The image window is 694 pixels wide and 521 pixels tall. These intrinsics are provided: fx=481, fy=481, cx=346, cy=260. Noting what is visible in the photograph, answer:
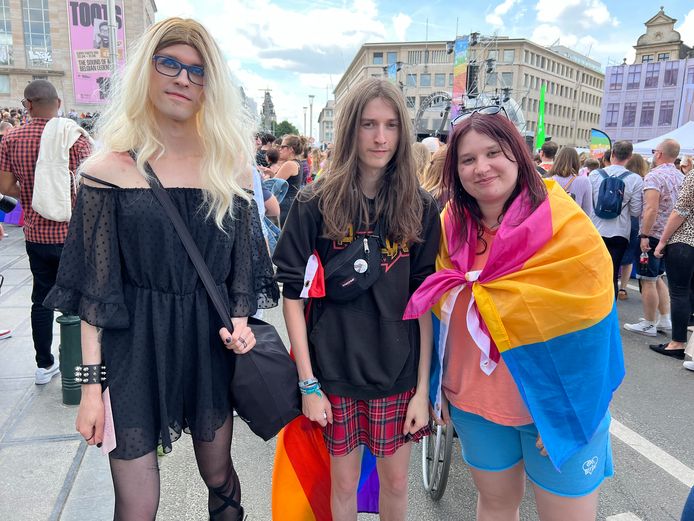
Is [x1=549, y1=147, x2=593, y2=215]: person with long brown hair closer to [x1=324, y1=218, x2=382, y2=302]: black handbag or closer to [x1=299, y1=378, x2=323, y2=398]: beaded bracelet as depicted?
[x1=324, y1=218, x2=382, y2=302]: black handbag

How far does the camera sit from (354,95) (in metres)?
1.78

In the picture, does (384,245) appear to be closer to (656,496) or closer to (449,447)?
(449,447)

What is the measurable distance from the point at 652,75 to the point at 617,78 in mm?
3370

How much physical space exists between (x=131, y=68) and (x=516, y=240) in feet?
4.65

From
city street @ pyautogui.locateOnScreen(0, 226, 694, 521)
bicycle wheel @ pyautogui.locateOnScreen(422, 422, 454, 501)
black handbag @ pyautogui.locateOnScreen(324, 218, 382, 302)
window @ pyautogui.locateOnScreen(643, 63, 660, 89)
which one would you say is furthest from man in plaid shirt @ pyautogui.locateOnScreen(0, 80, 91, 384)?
window @ pyautogui.locateOnScreen(643, 63, 660, 89)

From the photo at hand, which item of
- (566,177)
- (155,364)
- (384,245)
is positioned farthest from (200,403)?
(566,177)

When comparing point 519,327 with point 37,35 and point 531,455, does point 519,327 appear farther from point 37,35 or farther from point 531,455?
point 37,35

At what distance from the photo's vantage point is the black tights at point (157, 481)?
5.28 ft

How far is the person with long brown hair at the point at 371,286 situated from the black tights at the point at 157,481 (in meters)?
0.35

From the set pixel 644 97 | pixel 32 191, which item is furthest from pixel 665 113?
pixel 32 191

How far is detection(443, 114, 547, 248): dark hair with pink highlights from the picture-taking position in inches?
66.8

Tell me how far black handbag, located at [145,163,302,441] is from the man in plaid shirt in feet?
7.73

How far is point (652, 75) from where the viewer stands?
51125 millimetres

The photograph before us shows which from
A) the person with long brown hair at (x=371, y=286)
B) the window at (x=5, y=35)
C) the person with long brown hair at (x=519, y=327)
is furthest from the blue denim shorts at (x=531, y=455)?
the window at (x=5, y=35)
